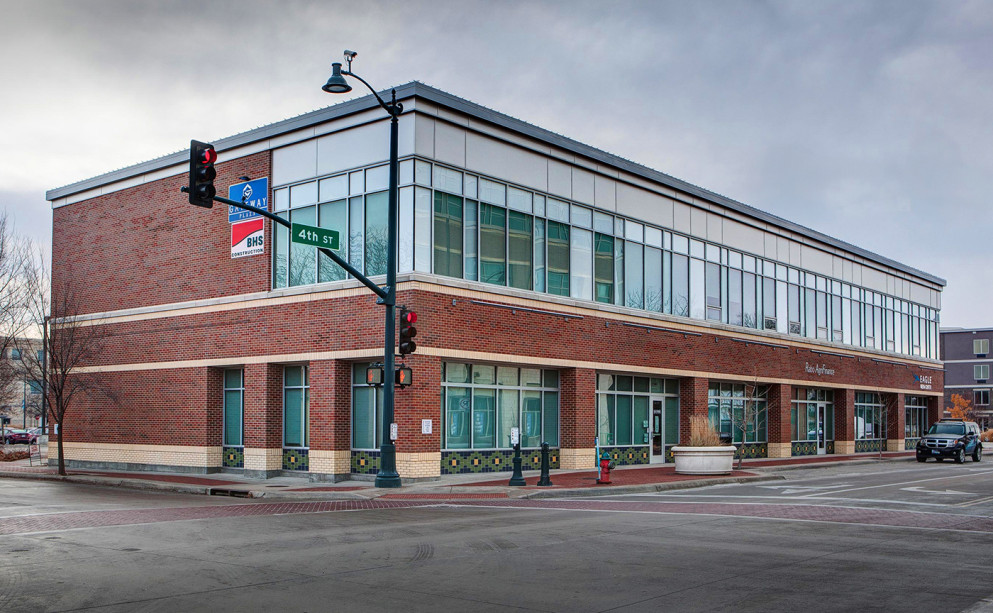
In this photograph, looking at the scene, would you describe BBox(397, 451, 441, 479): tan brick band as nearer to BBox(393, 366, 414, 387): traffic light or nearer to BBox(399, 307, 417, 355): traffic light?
BBox(393, 366, 414, 387): traffic light

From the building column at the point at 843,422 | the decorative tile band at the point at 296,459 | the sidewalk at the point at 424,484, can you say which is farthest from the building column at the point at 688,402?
the decorative tile band at the point at 296,459

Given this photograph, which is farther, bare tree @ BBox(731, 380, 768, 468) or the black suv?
the black suv

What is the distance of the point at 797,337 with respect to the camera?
141ft

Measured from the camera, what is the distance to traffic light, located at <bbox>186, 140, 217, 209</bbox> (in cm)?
1702

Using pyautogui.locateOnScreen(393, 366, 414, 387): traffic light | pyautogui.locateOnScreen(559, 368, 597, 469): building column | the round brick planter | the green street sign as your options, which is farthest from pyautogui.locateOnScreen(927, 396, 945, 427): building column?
the green street sign

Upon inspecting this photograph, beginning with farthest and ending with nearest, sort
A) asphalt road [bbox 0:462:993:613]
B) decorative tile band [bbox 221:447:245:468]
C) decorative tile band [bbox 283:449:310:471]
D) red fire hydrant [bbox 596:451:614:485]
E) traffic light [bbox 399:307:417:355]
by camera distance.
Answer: decorative tile band [bbox 221:447:245:468] → decorative tile band [bbox 283:449:310:471] → red fire hydrant [bbox 596:451:614:485] → traffic light [bbox 399:307:417:355] → asphalt road [bbox 0:462:993:613]

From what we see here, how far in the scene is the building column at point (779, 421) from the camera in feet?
134

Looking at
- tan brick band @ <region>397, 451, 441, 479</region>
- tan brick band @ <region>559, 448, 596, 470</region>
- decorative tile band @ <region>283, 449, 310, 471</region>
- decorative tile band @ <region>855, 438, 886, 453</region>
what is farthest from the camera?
decorative tile band @ <region>855, 438, 886, 453</region>

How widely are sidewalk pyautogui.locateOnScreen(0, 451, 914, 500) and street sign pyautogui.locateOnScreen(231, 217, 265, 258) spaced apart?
6863 millimetres

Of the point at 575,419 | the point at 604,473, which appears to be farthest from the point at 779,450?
the point at 604,473

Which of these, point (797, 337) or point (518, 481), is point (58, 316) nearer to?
point (518, 481)

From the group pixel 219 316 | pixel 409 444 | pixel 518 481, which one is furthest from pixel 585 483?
pixel 219 316

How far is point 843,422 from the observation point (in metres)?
46.8

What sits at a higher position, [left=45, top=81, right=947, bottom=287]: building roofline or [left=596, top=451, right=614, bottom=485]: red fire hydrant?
[left=45, top=81, right=947, bottom=287]: building roofline
